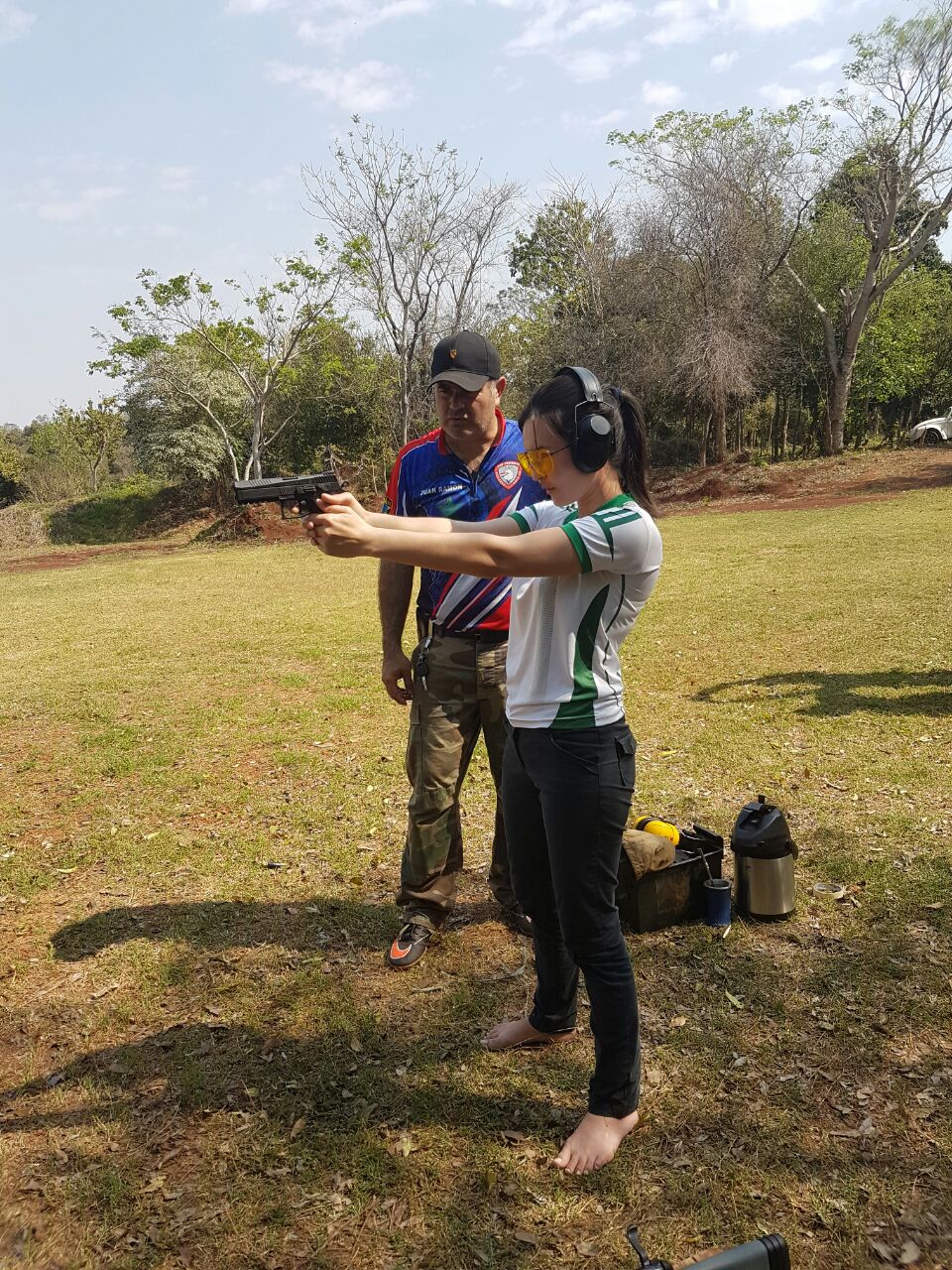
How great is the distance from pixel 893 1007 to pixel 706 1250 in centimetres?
147

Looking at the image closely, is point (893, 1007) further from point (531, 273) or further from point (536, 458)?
point (531, 273)

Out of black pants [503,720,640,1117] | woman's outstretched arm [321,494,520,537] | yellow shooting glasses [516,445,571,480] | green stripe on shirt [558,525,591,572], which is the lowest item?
black pants [503,720,640,1117]

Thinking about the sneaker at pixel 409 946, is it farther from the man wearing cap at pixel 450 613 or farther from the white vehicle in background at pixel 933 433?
the white vehicle in background at pixel 933 433

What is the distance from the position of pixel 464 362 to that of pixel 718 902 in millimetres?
2691

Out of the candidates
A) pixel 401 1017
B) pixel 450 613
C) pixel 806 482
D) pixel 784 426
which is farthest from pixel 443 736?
pixel 784 426

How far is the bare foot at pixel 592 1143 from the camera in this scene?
2.79 meters

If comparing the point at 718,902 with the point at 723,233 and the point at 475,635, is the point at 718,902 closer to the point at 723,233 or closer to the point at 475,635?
the point at 475,635

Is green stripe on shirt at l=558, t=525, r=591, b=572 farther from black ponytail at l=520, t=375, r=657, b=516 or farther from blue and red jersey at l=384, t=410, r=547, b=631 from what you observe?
blue and red jersey at l=384, t=410, r=547, b=631

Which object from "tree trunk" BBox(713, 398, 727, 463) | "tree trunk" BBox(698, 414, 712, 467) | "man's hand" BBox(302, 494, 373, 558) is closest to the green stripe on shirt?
"man's hand" BBox(302, 494, 373, 558)

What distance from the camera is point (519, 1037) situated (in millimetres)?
3385

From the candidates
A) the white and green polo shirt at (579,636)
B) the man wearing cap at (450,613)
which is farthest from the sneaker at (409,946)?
the white and green polo shirt at (579,636)

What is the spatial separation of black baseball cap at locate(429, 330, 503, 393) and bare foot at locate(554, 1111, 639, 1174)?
264 cm

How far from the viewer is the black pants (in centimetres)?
249

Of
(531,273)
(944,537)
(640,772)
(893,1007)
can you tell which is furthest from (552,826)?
(531,273)
